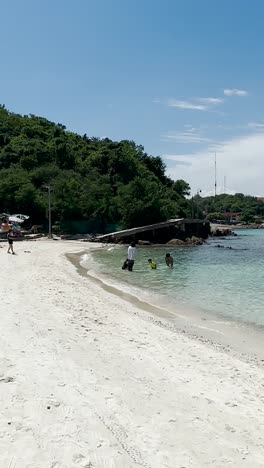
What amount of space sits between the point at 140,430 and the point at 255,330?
709 cm

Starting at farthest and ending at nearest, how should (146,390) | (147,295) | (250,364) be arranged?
(147,295) → (250,364) → (146,390)

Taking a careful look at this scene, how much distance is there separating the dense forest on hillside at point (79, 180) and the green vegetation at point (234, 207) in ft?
229

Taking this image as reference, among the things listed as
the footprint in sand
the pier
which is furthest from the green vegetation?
the footprint in sand

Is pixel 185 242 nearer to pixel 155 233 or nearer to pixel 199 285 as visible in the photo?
pixel 155 233

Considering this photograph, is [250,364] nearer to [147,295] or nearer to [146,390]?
[146,390]

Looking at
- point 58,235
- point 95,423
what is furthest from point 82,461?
point 58,235

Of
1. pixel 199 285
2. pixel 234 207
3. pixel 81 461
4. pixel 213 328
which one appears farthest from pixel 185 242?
pixel 234 207

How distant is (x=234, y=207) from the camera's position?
170875mm

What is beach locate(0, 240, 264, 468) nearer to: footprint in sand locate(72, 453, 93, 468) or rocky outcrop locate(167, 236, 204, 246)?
footprint in sand locate(72, 453, 93, 468)

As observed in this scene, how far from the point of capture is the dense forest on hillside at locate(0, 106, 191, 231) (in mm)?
52406

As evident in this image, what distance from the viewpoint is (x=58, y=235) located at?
159ft

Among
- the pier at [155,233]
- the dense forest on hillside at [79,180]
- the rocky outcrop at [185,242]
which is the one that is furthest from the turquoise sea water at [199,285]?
the dense forest on hillside at [79,180]

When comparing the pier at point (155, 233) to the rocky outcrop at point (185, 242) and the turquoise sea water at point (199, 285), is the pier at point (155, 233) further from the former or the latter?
the turquoise sea water at point (199, 285)

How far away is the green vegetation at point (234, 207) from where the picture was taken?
15738cm
